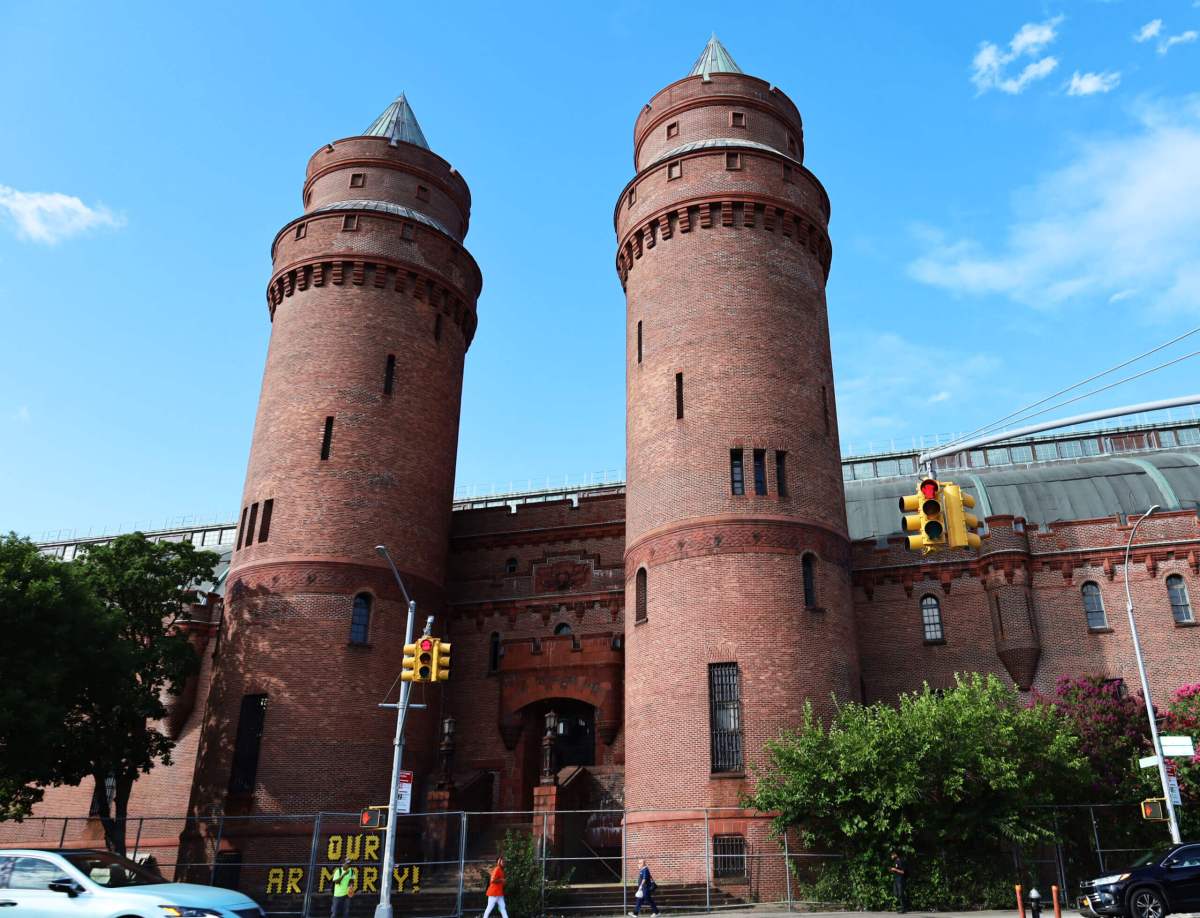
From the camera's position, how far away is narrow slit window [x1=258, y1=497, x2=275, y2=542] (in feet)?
109

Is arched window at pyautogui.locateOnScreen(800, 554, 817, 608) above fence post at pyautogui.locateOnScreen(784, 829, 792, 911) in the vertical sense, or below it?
above

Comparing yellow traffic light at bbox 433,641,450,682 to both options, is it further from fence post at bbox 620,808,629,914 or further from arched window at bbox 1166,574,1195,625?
arched window at bbox 1166,574,1195,625

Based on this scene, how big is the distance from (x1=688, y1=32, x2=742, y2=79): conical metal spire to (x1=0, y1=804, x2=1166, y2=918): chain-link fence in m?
26.0

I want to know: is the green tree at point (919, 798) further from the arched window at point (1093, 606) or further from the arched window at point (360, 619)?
the arched window at point (360, 619)

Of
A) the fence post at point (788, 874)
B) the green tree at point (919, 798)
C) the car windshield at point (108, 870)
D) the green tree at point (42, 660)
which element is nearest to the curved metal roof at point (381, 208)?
the green tree at point (42, 660)

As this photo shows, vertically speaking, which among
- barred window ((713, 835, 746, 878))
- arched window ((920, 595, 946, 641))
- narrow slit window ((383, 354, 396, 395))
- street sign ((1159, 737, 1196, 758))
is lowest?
barred window ((713, 835, 746, 878))

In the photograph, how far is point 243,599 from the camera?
1277 inches

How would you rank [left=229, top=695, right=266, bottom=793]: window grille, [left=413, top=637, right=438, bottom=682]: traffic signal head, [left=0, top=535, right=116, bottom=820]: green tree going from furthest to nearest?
1. [left=229, top=695, right=266, bottom=793]: window grille
2. [left=0, top=535, right=116, bottom=820]: green tree
3. [left=413, top=637, right=438, bottom=682]: traffic signal head

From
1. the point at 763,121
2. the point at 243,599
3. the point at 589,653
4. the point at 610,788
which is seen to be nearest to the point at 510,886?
the point at 610,788

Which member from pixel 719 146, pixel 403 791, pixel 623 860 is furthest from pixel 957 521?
pixel 719 146

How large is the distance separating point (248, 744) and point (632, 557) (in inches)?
509

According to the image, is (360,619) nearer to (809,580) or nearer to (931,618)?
(809,580)

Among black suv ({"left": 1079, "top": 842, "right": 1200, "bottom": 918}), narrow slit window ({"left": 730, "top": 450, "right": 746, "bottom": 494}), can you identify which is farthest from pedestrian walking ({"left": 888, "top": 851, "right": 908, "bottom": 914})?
narrow slit window ({"left": 730, "top": 450, "right": 746, "bottom": 494})

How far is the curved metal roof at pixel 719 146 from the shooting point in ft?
112
